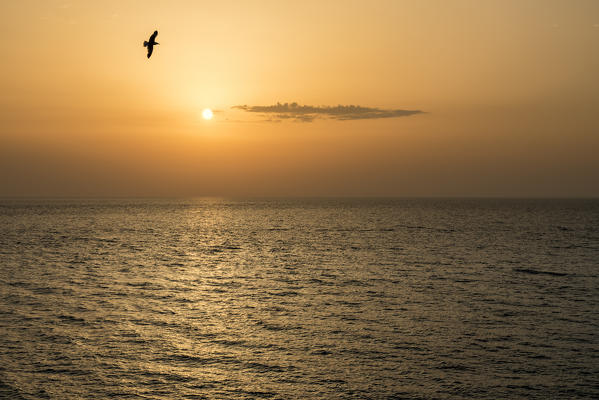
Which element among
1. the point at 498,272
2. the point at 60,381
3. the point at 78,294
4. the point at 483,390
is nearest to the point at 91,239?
the point at 78,294

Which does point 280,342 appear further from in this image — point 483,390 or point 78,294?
point 78,294

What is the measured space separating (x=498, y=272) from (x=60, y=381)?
152 feet

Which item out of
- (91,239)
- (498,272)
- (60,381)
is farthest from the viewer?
(91,239)

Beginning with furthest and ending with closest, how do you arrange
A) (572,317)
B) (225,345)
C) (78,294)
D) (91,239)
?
(91,239) → (78,294) → (572,317) → (225,345)

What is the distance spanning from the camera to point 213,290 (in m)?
45.7

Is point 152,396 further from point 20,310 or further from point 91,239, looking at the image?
point 91,239

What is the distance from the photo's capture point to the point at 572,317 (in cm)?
3447

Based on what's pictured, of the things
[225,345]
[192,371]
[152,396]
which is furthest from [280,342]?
[152,396]

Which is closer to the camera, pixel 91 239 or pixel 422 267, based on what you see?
pixel 422 267

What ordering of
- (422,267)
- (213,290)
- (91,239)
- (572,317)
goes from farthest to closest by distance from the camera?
(91,239) < (422,267) < (213,290) < (572,317)

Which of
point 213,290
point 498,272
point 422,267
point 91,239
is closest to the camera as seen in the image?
point 213,290

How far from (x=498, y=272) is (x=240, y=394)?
42.2 m

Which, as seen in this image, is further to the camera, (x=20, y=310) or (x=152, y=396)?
(x=20, y=310)

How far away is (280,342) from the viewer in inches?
1136
